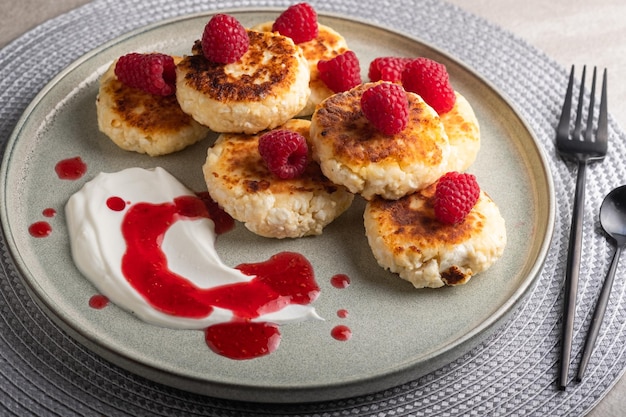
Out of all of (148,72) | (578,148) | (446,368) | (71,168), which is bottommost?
(446,368)

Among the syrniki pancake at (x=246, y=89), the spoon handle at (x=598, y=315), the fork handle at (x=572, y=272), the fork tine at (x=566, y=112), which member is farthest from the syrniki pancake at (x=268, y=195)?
the fork tine at (x=566, y=112)

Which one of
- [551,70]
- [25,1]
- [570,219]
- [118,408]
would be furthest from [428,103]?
[25,1]

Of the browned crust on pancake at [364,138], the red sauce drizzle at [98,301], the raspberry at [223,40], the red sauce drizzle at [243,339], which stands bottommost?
the red sauce drizzle at [243,339]

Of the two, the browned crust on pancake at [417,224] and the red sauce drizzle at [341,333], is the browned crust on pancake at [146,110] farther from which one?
the red sauce drizzle at [341,333]

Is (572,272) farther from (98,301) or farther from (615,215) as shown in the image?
(98,301)

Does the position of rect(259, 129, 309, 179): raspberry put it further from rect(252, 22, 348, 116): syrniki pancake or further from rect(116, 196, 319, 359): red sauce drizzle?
rect(252, 22, 348, 116): syrniki pancake

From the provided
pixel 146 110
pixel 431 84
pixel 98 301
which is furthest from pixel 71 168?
pixel 431 84
